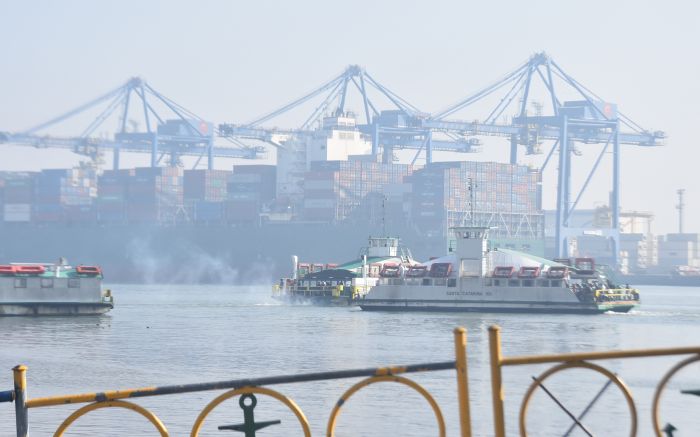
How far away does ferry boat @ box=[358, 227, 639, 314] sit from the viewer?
3322 inches

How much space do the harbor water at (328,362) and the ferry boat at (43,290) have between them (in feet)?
3.86

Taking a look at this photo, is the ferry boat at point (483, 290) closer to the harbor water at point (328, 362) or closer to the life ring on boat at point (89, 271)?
the harbor water at point (328, 362)

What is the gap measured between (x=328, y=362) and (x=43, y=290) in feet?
96.3

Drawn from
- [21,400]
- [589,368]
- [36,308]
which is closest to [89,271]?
[36,308]

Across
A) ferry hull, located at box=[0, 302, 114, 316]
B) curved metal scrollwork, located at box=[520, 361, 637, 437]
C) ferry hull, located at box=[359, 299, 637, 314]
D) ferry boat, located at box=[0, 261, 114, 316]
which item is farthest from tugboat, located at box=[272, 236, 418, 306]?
curved metal scrollwork, located at box=[520, 361, 637, 437]

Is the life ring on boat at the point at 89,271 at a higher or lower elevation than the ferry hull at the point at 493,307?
higher

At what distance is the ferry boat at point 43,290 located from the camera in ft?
234

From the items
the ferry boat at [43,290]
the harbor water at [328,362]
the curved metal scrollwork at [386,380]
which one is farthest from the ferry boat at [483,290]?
the curved metal scrollwork at [386,380]

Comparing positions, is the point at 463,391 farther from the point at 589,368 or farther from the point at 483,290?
the point at 483,290

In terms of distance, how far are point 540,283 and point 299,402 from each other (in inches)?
2141

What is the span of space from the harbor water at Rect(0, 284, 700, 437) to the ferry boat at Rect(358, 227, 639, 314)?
103 cm

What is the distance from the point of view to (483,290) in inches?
3342

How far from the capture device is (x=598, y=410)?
30.6 m

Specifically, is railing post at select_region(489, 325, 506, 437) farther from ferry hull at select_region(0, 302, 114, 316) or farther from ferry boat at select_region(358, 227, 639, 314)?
ferry boat at select_region(358, 227, 639, 314)
